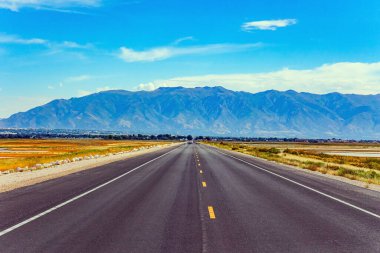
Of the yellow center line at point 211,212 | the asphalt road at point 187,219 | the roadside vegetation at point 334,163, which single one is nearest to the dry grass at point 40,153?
the roadside vegetation at point 334,163

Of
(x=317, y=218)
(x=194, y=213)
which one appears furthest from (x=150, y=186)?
(x=317, y=218)

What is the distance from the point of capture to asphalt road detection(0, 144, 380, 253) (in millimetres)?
8805

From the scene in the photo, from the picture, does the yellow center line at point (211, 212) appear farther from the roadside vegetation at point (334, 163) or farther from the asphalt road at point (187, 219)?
the roadside vegetation at point (334, 163)

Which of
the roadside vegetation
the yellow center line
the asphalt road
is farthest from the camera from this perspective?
the roadside vegetation

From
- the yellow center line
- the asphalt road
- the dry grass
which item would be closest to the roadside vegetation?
the asphalt road

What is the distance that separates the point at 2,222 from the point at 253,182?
1292 cm

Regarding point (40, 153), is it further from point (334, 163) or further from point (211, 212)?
point (211, 212)

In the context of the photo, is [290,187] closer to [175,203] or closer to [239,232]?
[175,203]

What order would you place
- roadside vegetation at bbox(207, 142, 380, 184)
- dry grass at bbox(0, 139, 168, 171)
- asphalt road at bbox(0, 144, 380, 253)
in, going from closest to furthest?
asphalt road at bbox(0, 144, 380, 253), roadside vegetation at bbox(207, 142, 380, 184), dry grass at bbox(0, 139, 168, 171)

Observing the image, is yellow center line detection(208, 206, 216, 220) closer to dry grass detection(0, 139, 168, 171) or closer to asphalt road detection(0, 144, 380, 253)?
asphalt road detection(0, 144, 380, 253)

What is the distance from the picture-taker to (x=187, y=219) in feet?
37.8

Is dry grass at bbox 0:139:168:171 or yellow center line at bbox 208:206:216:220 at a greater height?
yellow center line at bbox 208:206:216:220

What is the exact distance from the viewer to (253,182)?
71.7ft

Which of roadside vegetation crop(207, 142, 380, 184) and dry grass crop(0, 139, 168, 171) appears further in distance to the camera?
dry grass crop(0, 139, 168, 171)
